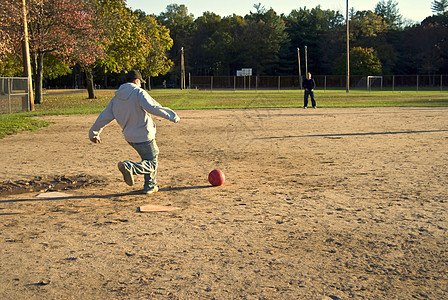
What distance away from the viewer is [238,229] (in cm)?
552

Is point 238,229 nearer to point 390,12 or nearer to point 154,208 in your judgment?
point 154,208

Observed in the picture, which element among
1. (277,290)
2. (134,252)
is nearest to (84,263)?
(134,252)

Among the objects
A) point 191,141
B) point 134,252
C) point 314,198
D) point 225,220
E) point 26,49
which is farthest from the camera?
point 26,49

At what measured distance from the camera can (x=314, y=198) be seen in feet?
22.7

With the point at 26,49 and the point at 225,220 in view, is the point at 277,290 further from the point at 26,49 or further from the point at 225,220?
the point at 26,49

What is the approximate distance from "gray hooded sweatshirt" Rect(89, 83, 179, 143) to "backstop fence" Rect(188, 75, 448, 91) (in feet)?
221

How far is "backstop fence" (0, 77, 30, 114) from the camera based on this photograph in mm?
24094

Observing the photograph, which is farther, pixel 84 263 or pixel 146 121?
pixel 146 121

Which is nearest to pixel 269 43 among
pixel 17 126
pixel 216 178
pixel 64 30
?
pixel 64 30

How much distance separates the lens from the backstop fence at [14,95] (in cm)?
2409

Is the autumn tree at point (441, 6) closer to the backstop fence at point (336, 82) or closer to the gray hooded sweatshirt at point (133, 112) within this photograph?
the backstop fence at point (336, 82)

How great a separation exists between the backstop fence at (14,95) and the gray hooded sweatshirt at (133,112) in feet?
61.1

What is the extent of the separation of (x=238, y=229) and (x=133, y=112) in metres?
2.53

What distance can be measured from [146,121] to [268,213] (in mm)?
2257
